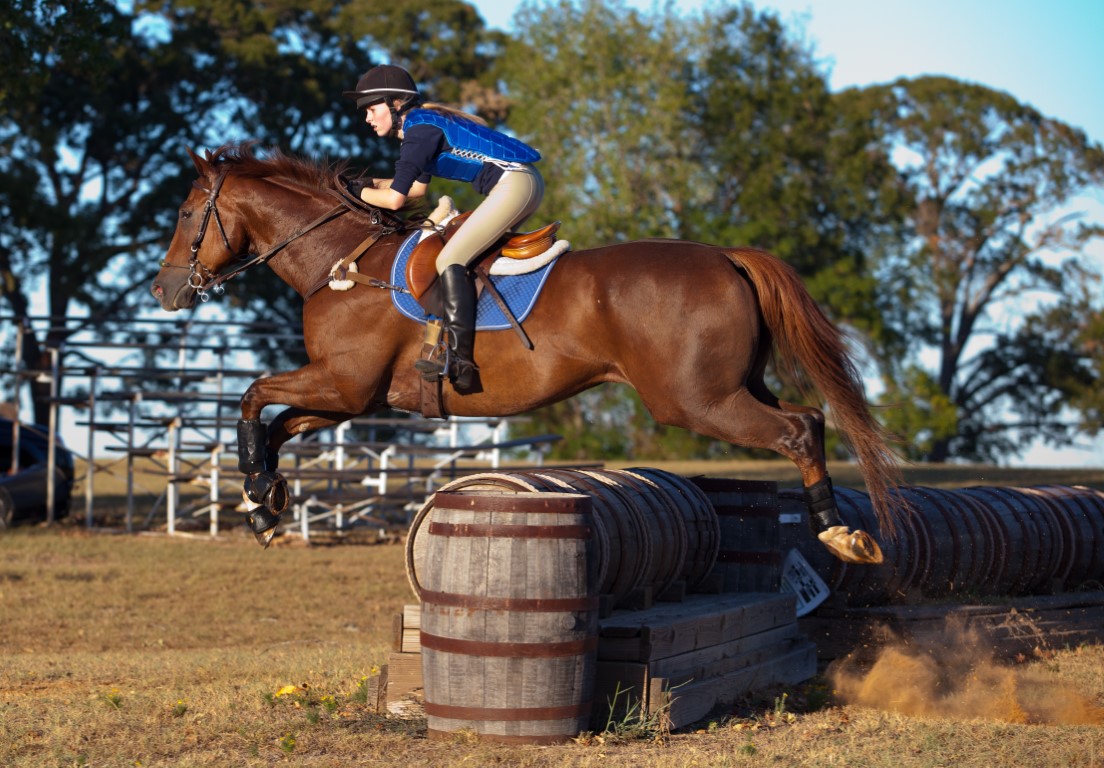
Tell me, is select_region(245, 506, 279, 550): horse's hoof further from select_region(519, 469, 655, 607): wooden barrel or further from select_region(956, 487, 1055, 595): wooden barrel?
select_region(956, 487, 1055, 595): wooden barrel

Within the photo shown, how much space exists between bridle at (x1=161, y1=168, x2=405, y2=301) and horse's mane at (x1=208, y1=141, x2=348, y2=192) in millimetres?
103

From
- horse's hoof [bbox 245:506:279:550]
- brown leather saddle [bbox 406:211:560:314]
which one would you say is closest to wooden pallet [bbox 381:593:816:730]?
horse's hoof [bbox 245:506:279:550]

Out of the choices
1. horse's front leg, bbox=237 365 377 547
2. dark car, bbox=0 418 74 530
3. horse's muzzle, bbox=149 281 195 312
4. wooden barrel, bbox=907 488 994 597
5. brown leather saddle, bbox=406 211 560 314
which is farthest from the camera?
dark car, bbox=0 418 74 530

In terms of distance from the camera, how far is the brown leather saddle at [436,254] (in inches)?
234

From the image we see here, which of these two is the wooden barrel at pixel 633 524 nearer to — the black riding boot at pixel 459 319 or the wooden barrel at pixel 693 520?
the wooden barrel at pixel 693 520

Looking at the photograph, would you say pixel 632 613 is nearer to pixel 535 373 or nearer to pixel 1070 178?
pixel 535 373

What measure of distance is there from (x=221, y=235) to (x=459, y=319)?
Answer: 1672 millimetres

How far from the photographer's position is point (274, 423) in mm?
6488

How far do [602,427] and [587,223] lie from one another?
16.7 ft

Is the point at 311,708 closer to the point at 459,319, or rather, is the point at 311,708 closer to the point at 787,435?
the point at 459,319

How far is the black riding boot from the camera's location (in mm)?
5805

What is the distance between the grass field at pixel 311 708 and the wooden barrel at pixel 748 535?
714 mm

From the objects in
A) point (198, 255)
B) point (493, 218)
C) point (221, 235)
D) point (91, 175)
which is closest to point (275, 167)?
point (221, 235)

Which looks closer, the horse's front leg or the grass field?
the grass field
